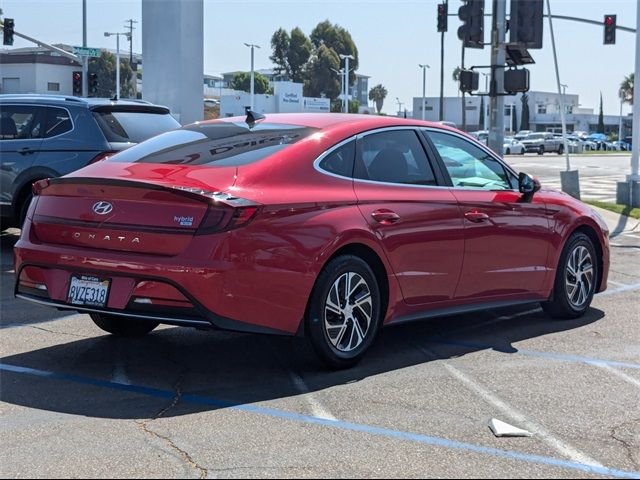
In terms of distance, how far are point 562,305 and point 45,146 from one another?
20.3 ft

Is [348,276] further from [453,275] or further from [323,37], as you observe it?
[323,37]

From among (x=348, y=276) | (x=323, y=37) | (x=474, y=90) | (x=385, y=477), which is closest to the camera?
(x=385, y=477)

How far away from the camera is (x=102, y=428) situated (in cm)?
481

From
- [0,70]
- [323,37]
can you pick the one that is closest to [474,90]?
[0,70]

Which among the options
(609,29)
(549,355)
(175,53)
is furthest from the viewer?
(609,29)

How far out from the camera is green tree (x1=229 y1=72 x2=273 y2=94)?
124m

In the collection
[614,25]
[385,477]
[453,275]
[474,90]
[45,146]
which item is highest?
[614,25]

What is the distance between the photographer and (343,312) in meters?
5.95

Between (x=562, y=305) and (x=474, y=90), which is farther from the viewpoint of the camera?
(x=474, y=90)

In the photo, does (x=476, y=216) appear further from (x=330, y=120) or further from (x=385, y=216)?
(x=330, y=120)

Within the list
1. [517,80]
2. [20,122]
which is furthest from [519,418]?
[517,80]

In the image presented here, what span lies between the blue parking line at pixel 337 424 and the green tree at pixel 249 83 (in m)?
117

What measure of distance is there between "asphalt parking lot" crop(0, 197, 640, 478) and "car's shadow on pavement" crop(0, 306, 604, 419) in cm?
2

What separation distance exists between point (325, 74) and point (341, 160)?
4283 inches
